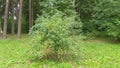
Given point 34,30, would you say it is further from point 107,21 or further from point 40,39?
point 107,21

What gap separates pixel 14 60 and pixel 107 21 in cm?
807

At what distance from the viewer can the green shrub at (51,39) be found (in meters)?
8.31

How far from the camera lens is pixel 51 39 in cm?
827

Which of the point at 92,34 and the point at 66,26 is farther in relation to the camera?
Result: the point at 92,34

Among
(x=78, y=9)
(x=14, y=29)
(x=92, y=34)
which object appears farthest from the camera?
(x=14, y=29)

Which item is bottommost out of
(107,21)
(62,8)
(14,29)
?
(14,29)

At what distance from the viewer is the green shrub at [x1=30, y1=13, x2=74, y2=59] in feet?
27.3

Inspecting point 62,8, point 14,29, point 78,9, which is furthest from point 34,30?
point 14,29

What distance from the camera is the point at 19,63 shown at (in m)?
8.37

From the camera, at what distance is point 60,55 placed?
8.55 metres

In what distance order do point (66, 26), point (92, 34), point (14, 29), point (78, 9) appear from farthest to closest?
point (14, 29) < point (78, 9) < point (92, 34) < point (66, 26)

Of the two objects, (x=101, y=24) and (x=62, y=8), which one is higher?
(x=62, y=8)

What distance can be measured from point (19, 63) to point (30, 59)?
23.0 inches

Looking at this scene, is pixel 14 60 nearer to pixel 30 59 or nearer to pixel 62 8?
pixel 30 59
